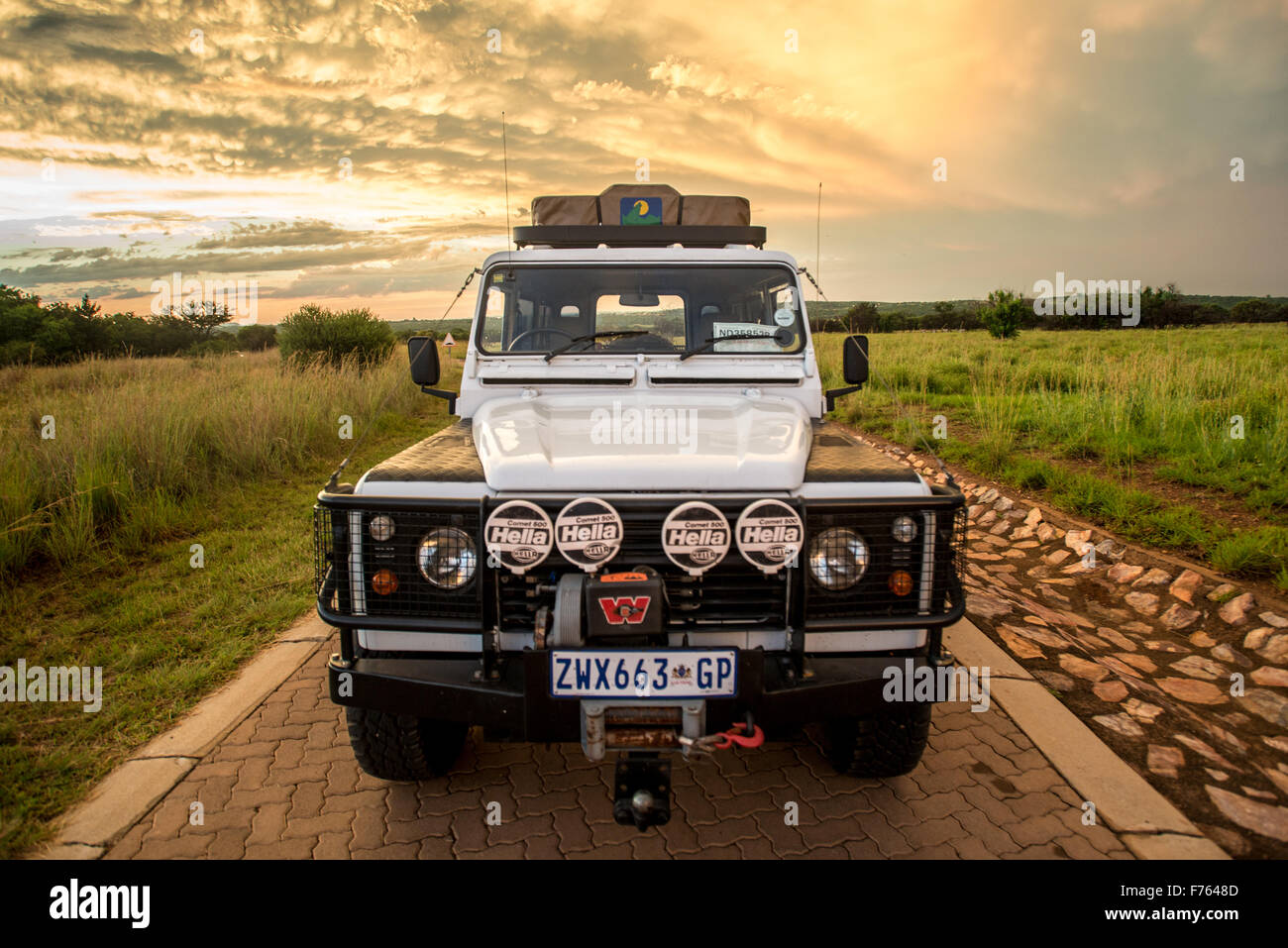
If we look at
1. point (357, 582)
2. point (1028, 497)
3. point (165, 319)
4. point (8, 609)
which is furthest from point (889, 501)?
point (165, 319)

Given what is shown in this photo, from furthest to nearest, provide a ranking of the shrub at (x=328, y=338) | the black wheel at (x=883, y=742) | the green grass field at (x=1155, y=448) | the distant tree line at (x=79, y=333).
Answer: the distant tree line at (x=79, y=333) → the shrub at (x=328, y=338) → the green grass field at (x=1155, y=448) → the black wheel at (x=883, y=742)

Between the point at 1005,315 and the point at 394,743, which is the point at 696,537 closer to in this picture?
the point at 394,743

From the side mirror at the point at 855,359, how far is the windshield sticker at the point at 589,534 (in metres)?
2.04

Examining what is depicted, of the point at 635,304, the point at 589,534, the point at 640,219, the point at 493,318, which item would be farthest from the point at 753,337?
→ the point at 589,534

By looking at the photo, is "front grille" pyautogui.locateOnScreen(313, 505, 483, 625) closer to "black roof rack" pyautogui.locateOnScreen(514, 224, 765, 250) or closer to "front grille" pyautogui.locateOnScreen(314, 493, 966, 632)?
"front grille" pyautogui.locateOnScreen(314, 493, 966, 632)

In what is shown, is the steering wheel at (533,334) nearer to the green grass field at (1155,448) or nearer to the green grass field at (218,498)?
the green grass field at (218,498)

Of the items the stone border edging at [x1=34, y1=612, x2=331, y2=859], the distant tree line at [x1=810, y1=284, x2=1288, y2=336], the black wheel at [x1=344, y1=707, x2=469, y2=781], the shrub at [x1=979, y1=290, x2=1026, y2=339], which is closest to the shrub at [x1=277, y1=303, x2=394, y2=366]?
the stone border edging at [x1=34, y1=612, x2=331, y2=859]

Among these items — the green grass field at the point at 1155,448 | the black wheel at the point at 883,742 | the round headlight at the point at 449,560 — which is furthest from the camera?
the green grass field at the point at 1155,448

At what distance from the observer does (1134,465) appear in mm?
6773

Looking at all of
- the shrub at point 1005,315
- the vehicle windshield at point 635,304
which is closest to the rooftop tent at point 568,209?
the vehicle windshield at point 635,304

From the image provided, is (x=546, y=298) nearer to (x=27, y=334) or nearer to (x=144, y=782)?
(x=144, y=782)

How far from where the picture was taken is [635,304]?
402cm

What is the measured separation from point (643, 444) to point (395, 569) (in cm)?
97

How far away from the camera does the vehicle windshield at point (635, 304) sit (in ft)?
12.9
